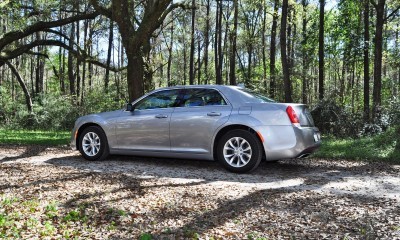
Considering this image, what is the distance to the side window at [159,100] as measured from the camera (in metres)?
7.51

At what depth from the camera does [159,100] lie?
764 cm

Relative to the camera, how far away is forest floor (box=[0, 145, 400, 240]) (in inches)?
147

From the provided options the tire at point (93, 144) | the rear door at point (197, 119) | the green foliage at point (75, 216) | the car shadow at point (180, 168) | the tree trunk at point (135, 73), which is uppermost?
the tree trunk at point (135, 73)

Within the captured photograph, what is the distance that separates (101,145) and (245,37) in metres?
25.0

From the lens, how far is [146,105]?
7742 mm

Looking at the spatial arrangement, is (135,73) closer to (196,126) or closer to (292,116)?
(196,126)

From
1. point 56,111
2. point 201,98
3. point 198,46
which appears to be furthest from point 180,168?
point 198,46

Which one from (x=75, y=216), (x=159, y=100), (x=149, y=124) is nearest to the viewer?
(x=75, y=216)

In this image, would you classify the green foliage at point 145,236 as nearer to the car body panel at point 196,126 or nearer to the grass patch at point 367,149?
the car body panel at point 196,126

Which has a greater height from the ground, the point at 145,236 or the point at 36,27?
the point at 36,27

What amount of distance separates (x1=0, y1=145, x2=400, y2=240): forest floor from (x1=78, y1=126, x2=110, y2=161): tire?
0.57m

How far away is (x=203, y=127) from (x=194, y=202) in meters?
2.38

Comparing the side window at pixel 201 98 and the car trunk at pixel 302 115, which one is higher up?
the side window at pixel 201 98

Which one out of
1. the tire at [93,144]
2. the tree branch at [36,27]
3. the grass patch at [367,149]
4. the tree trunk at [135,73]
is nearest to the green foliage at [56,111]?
the tree branch at [36,27]
